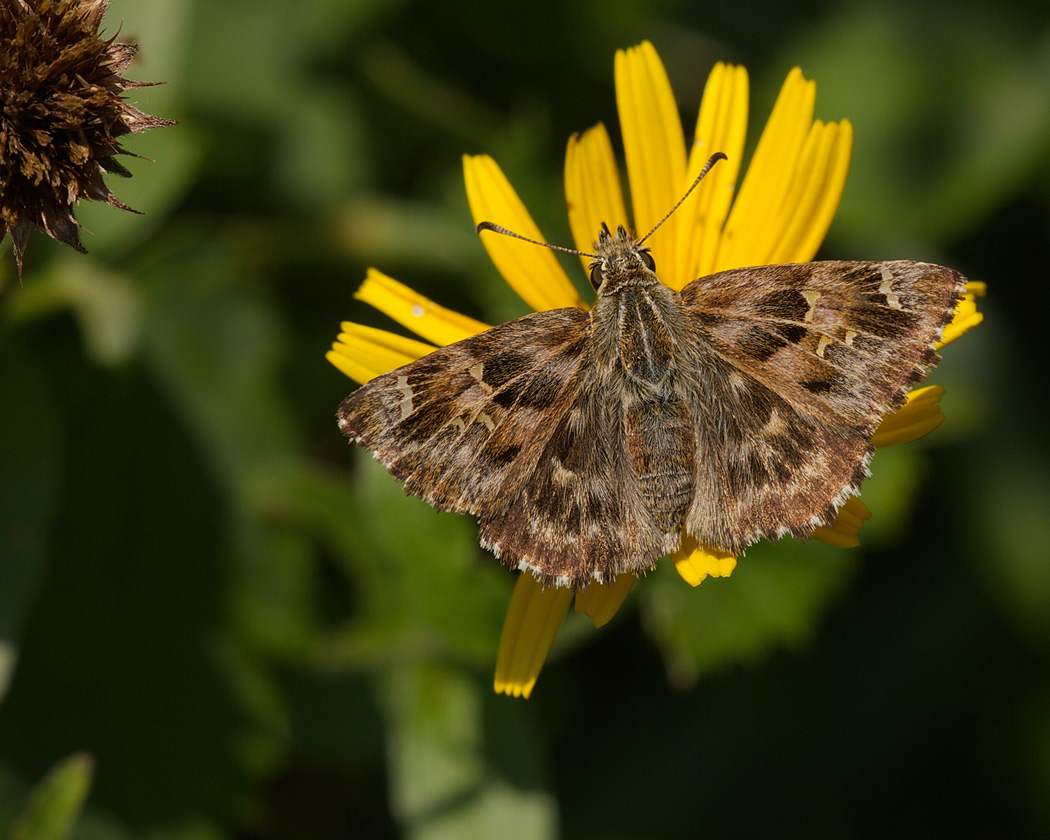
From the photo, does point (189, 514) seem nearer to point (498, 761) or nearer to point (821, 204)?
point (498, 761)

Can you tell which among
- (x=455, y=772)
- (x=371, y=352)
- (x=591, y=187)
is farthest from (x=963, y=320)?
(x=455, y=772)

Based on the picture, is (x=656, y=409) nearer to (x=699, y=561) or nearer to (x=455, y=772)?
(x=699, y=561)

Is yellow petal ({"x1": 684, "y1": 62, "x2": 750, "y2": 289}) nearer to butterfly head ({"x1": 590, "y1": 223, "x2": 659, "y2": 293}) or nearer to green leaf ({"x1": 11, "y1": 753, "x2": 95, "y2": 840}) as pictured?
butterfly head ({"x1": 590, "y1": 223, "x2": 659, "y2": 293})

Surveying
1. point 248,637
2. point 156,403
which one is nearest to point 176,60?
point 156,403

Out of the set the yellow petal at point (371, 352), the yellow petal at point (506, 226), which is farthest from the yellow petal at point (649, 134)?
the yellow petal at point (371, 352)

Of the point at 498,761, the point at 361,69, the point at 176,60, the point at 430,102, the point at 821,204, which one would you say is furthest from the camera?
the point at 361,69

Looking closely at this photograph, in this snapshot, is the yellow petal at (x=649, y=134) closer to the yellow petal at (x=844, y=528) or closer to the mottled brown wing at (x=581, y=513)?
the mottled brown wing at (x=581, y=513)
